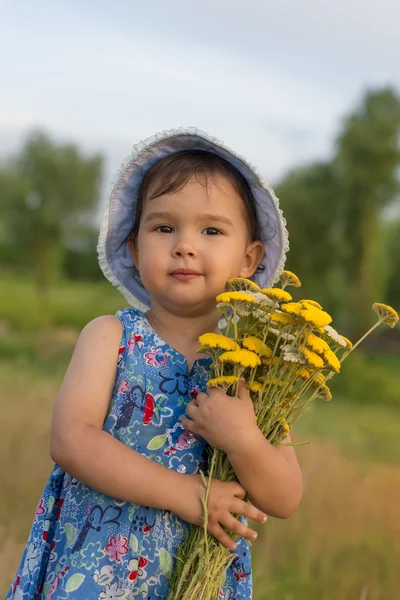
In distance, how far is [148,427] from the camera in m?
2.19

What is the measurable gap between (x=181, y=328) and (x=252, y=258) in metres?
0.38

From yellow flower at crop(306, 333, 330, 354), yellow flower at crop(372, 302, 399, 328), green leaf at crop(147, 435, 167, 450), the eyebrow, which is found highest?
the eyebrow

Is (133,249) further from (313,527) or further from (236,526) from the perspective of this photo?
(313,527)

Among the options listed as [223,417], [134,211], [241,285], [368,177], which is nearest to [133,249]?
[134,211]

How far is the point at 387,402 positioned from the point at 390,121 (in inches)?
233

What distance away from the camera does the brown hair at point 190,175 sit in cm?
229

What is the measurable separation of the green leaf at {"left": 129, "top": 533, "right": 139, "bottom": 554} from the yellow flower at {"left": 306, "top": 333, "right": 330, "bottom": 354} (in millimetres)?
755

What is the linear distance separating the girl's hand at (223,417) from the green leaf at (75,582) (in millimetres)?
523

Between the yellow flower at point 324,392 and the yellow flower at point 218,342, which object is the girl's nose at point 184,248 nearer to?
the yellow flower at point 218,342

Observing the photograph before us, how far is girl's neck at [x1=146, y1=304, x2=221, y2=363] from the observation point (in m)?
2.36

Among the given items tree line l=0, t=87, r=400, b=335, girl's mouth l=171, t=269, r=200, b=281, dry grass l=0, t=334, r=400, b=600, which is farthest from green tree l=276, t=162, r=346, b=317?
girl's mouth l=171, t=269, r=200, b=281

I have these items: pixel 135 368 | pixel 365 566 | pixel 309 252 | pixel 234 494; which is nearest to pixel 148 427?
pixel 135 368

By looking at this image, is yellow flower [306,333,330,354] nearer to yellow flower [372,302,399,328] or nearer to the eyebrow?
yellow flower [372,302,399,328]

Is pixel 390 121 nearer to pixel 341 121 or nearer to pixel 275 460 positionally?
pixel 341 121
